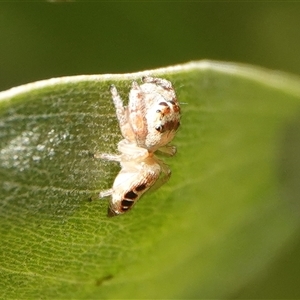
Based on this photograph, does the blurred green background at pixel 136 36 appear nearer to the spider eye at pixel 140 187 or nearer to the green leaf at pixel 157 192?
the green leaf at pixel 157 192

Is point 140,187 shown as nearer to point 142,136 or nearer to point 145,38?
point 142,136

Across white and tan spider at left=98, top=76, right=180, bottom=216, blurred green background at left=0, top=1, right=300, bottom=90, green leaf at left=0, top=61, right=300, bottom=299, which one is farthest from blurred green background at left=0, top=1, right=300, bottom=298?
white and tan spider at left=98, top=76, right=180, bottom=216

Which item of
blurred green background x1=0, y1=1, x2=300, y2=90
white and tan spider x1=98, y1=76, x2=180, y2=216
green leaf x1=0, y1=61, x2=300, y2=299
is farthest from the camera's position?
blurred green background x1=0, y1=1, x2=300, y2=90

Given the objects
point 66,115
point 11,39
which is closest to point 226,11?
point 11,39

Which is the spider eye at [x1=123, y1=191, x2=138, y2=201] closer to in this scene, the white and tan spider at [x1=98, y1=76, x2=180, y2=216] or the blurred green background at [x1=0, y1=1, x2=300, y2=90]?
the white and tan spider at [x1=98, y1=76, x2=180, y2=216]

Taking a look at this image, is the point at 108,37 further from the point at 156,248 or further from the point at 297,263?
the point at 297,263

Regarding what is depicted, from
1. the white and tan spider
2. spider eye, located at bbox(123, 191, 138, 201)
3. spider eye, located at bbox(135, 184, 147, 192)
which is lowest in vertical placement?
spider eye, located at bbox(123, 191, 138, 201)

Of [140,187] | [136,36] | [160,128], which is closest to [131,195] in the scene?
[140,187]

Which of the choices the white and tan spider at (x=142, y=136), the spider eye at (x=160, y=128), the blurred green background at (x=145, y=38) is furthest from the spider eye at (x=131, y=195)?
the blurred green background at (x=145, y=38)
